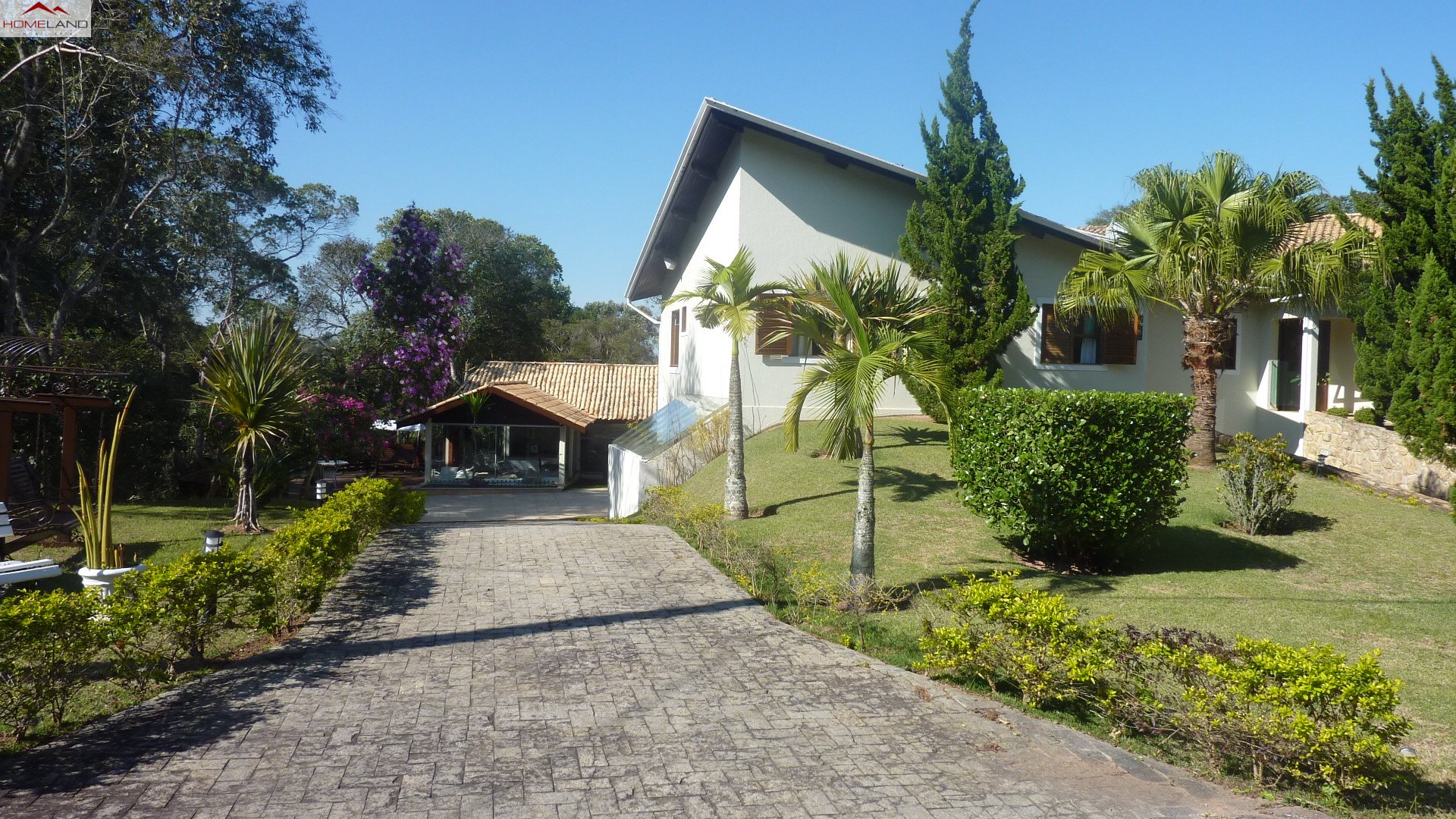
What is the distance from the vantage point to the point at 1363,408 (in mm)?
15992

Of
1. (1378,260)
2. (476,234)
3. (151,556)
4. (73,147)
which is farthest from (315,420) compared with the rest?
(1378,260)

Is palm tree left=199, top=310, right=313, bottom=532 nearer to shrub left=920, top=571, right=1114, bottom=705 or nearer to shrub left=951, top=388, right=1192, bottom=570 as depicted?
shrub left=951, top=388, right=1192, bottom=570

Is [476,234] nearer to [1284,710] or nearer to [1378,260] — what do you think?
[1378,260]

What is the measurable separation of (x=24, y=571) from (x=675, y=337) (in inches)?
768

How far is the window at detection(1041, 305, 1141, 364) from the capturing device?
19.6m

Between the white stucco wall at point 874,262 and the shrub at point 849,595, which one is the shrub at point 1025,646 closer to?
the shrub at point 849,595

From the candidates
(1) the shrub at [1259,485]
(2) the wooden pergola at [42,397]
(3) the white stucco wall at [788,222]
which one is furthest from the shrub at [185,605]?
(3) the white stucco wall at [788,222]

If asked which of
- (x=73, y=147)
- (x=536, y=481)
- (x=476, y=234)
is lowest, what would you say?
(x=536, y=481)

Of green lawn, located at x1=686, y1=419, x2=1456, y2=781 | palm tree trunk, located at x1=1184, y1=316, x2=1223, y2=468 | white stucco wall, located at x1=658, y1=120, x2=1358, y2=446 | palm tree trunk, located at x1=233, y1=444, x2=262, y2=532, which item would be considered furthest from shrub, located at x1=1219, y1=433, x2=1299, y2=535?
palm tree trunk, located at x1=233, y1=444, x2=262, y2=532

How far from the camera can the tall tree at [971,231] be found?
687 inches

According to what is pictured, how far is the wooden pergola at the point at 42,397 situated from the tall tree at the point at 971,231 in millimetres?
13696

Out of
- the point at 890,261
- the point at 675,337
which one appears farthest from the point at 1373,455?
the point at 675,337

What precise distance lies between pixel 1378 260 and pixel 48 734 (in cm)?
1640

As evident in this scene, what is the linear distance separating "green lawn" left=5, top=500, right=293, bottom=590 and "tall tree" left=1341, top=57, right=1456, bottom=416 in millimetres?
15520
